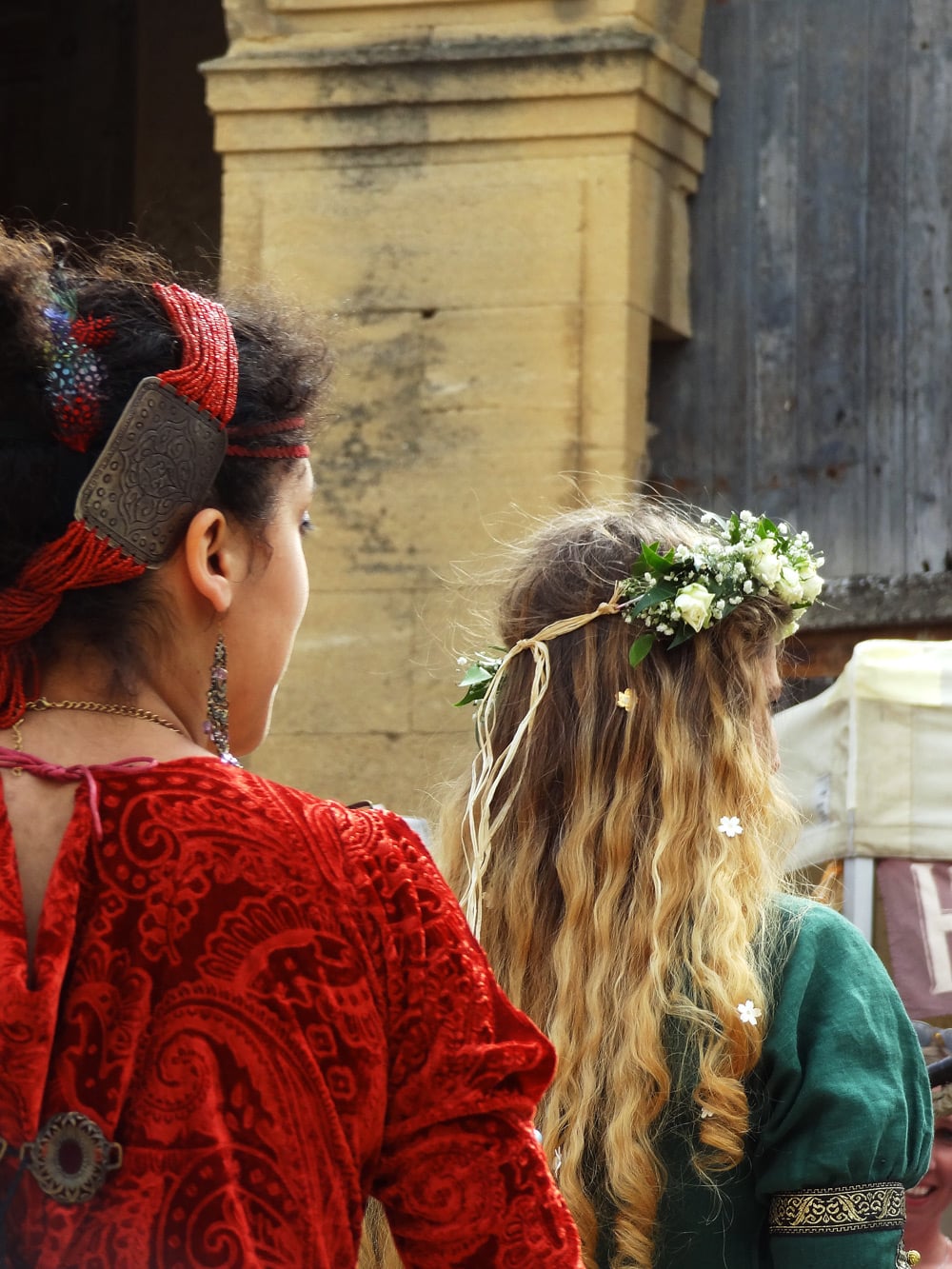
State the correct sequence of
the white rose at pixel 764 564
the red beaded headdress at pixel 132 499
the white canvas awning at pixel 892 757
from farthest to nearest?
the white canvas awning at pixel 892 757 → the white rose at pixel 764 564 → the red beaded headdress at pixel 132 499

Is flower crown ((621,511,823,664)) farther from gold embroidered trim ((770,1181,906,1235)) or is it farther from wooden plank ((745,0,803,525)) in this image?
wooden plank ((745,0,803,525))

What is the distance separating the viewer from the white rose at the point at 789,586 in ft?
7.88

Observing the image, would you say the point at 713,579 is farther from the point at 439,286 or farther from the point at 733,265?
the point at 733,265

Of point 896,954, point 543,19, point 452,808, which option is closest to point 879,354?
point 543,19

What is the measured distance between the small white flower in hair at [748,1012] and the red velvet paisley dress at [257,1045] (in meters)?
0.57

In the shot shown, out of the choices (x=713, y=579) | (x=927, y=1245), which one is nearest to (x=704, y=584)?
(x=713, y=579)

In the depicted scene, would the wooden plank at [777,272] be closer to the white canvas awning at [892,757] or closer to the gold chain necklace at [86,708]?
the white canvas awning at [892,757]

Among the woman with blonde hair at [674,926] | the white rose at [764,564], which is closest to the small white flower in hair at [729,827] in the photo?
the woman with blonde hair at [674,926]

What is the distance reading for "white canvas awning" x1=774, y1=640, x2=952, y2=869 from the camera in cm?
393

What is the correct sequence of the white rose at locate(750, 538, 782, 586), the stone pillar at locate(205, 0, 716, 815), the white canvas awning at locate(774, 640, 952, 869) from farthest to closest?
the stone pillar at locate(205, 0, 716, 815), the white canvas awning at locate(774, 640, 952, 869), the white rose at locate(750, 538, 782, 586)

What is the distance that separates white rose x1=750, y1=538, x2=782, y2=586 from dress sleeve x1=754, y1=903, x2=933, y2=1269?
51 cm

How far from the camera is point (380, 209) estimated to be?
207 inches

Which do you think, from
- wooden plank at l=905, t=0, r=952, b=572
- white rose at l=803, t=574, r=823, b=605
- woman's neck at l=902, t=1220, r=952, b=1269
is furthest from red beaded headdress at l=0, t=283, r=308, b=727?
wooden plank at l=905, t=0, r=952, b=572

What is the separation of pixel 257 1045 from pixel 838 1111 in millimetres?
805
